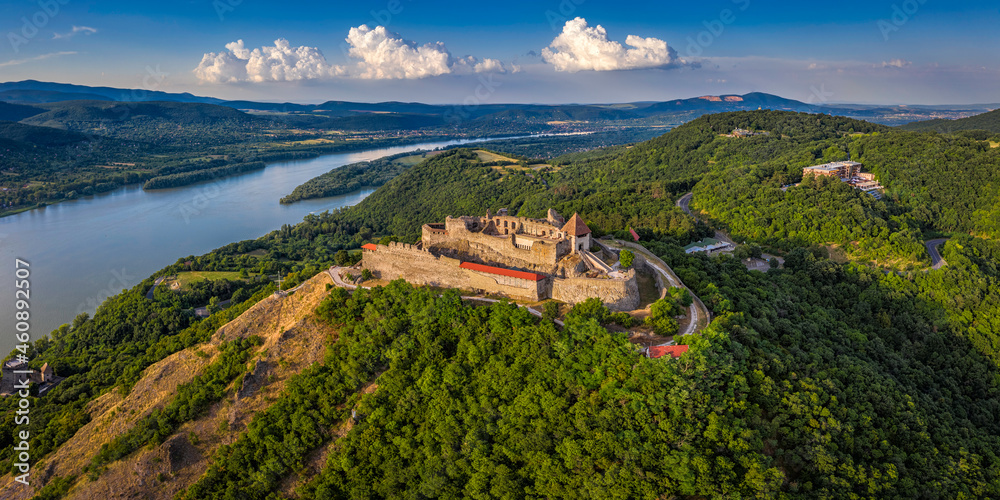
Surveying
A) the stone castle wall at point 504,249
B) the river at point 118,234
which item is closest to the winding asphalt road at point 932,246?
the stone castle wall at point 504,249

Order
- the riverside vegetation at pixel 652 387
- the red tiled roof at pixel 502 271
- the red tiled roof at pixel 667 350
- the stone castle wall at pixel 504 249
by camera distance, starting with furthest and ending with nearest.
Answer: the stone castle wall at pixel 504 249
the red tiled roof at pixel 502 271
the red tiled roof at pixel 667 350
the riverside vegetation at pixel 652 387

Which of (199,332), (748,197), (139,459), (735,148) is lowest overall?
(139,459)

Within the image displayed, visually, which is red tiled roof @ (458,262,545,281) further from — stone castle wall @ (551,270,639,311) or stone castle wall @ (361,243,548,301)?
stone castle wall @ (551,270,639,311)

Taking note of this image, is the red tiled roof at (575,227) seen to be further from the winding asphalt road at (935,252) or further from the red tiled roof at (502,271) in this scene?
the winding asphalt road at (935,252)

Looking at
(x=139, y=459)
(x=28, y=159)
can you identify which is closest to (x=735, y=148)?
(x=139, y=459)

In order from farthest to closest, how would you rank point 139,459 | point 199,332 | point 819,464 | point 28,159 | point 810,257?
point 28,159, point 810,257, point 199,332, point 139,459, point 819,464

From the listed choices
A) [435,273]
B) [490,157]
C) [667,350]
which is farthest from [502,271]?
[490,157]

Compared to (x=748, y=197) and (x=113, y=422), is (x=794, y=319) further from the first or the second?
(x=113, y=422)
